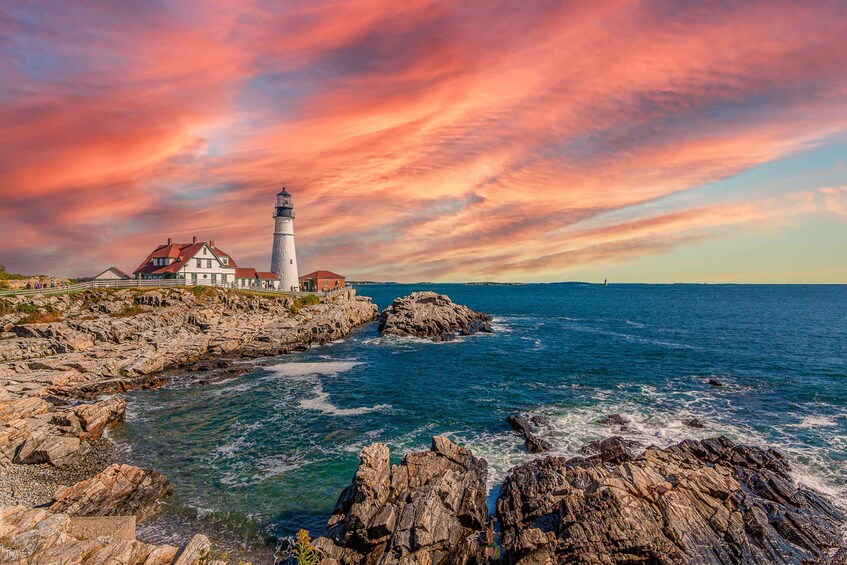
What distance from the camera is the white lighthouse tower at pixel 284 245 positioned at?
91.3m

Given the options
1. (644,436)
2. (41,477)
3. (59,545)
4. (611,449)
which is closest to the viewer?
(59,545)

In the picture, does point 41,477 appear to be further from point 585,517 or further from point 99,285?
point 99,285

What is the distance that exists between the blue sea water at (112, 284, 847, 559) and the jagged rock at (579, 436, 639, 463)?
1081mm

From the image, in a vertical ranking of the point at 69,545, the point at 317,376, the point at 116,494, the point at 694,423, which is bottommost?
the point at 694,423

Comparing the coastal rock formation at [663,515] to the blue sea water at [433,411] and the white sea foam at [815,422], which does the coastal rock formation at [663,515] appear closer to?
the blue sea water at [433,411]

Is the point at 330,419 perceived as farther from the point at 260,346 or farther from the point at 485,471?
the point at 260,346

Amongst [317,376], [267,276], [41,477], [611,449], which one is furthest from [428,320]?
[41,477]

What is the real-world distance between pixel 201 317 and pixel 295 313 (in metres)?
17.4

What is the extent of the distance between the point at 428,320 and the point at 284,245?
3919cm

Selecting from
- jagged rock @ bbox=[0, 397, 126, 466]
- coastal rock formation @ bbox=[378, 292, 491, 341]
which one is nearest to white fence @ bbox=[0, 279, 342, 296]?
coastal rock formation @ bbox=[378, 292, 491, 341]

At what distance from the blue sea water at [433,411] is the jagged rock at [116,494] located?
115cm

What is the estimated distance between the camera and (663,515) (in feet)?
52.5

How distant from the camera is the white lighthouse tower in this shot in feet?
299

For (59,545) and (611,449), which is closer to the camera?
(59,545)
